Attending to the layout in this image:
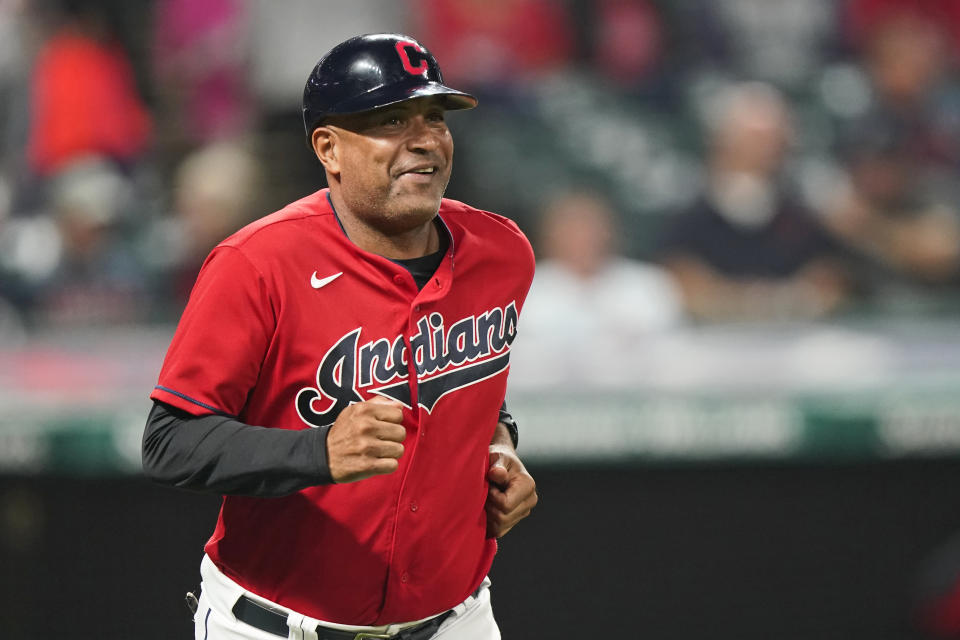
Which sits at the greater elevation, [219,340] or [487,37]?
[487,37]

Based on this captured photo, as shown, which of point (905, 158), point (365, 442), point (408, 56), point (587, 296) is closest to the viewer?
point (365, 442)

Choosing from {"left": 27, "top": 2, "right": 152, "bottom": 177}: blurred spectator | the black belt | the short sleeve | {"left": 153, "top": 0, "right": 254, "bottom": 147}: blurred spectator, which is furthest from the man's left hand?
{"left": 153, "top": 0, "right": 254, "bottom": 147}: blurred spectator

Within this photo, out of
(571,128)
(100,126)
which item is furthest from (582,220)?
(100,126)

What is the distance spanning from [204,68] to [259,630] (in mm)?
4794

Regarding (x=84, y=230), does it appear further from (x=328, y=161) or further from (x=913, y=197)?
(x=913, y=197)

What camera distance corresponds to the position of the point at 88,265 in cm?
536

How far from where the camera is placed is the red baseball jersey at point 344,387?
2.07 metres

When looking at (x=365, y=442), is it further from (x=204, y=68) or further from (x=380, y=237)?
(x=204, y=68)

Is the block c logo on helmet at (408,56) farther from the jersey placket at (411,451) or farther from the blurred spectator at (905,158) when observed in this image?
the blurred spectator at (905,158)

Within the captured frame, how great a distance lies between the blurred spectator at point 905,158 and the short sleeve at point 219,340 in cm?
426

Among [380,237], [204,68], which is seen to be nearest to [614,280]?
[204,68]

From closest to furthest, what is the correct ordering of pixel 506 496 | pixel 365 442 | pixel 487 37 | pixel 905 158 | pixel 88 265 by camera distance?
1. pixel 365 442
2. pixel 506 496
3. pixel 88 265
4. pixel 905 158
5. pixel 487 37

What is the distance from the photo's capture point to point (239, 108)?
6.41m

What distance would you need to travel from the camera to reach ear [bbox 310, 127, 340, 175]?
86.3 inches
